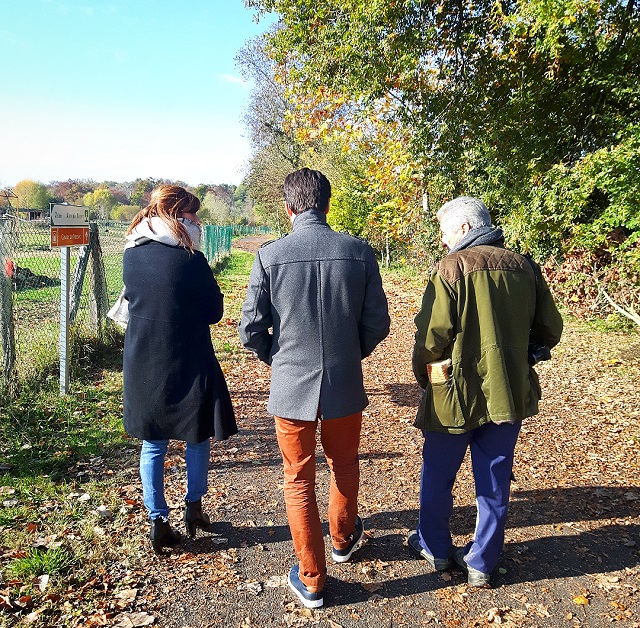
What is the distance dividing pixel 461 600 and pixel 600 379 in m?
5.06

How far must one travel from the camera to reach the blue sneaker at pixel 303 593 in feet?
9.02

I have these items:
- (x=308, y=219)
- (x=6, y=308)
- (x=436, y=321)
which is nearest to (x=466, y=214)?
(x=436, y=321)

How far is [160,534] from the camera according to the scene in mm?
3174

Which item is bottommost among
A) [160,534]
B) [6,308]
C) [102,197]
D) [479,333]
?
[160,534]

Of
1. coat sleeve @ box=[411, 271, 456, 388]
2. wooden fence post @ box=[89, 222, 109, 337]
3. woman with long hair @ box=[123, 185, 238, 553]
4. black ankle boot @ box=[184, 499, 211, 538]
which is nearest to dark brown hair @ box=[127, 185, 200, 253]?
woman with long hair @ box=[123, 185, 238, 553]

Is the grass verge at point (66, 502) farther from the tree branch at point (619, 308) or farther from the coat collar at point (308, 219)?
the tree branch at point (619, 308)

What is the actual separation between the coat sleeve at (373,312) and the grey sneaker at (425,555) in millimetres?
1314

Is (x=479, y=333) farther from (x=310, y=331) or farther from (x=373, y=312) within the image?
(x=310, y=331)

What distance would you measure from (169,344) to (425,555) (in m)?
1.89

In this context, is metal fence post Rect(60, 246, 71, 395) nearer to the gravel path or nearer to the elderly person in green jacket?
the gravel path

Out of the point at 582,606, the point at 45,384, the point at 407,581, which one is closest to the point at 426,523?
the point at 407,581

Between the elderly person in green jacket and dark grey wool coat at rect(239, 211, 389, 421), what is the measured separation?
0.36 m

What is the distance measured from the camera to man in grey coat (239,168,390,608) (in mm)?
2562

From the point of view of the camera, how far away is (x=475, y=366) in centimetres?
275
